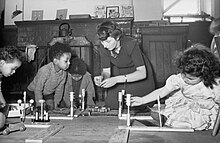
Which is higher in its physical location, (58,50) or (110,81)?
(58,50)

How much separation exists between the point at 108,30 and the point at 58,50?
0.92ft

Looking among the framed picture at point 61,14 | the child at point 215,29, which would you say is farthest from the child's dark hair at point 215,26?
the framed picture at point 61,14

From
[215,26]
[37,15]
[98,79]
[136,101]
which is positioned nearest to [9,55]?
[37,15]

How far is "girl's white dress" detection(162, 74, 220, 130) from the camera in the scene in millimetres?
773

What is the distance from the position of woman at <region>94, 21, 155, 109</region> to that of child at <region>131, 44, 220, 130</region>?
22cm

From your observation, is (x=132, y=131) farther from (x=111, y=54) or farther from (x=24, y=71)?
(x=24, y=71)

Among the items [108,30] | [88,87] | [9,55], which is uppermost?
[108,30]

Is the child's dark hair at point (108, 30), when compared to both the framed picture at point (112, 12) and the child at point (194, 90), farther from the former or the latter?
the child at point (194, 90)

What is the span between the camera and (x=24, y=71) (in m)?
1.23

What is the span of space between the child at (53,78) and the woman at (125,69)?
196 mm

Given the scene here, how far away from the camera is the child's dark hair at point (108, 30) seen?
109cm

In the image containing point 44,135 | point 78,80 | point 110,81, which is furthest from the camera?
point 78,80

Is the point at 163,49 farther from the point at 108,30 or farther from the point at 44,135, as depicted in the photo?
the point at 44,135

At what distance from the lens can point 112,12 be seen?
116cm
